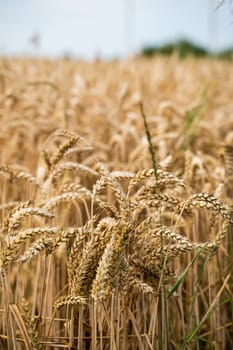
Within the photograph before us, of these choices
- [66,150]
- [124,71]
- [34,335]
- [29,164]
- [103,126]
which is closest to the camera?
[34,335]

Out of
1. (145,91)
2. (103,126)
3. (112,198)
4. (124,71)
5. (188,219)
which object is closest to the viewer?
(188,219)

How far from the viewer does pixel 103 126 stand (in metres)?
3.68

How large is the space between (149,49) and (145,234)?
106 feet

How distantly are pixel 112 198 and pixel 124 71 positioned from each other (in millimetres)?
5656

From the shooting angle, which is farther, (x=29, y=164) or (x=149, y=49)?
(x=149, y=49)


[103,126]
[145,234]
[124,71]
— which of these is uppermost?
[124,71]

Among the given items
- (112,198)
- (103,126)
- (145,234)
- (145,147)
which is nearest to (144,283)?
(145,234)

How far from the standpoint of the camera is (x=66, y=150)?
165 centimetres

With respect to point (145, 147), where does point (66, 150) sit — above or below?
below

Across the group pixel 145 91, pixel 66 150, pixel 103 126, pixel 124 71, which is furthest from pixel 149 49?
pixel 66 150

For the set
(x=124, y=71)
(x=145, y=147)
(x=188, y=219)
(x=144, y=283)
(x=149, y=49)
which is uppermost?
(x=149, y=49)

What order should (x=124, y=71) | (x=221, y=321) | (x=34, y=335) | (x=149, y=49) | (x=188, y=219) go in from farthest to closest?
(x=149, y=49)
(x=124, y=71)
(x=221, y=321)
(x=188, y=219)
(x=34, y=335)

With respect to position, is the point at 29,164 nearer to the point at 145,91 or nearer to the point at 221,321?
the point at 221,321

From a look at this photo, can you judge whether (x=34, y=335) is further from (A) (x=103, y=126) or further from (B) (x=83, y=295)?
(A) (x=103, y=126)
